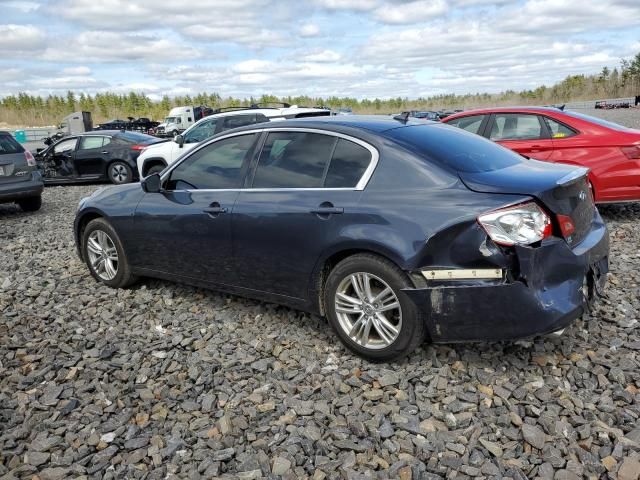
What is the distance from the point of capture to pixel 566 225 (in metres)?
3.51

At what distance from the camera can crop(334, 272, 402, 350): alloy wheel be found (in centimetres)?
369

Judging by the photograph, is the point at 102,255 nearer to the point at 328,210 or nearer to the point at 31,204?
the point at 328,210

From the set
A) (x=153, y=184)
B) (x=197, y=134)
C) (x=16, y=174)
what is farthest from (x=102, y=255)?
(x=197, y=134)

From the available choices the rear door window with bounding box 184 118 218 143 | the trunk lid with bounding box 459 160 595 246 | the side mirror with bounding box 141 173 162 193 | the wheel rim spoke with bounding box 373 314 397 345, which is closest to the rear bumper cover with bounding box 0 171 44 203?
the rear door window with bounding box 184 118 218 143

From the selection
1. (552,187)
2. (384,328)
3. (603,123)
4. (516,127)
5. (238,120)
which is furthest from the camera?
(238,120)

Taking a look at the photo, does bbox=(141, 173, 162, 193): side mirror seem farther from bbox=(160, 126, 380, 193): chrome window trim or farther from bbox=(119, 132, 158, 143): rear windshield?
bbox=(119, 132, 158, 143): rear windshield

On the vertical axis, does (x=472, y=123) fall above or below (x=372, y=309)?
above

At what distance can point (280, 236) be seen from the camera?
4117 millimetres

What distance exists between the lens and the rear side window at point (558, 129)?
25.0 ft

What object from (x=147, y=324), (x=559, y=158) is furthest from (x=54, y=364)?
(x=559, y=158)

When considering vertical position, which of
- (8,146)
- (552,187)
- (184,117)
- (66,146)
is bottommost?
(552,187)

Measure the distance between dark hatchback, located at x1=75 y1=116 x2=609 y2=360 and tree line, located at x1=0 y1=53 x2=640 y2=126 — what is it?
223 ft

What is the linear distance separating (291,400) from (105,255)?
295cm

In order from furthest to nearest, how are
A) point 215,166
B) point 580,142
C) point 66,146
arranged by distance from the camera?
point 66,146 < point 580,142 < point 215,166
